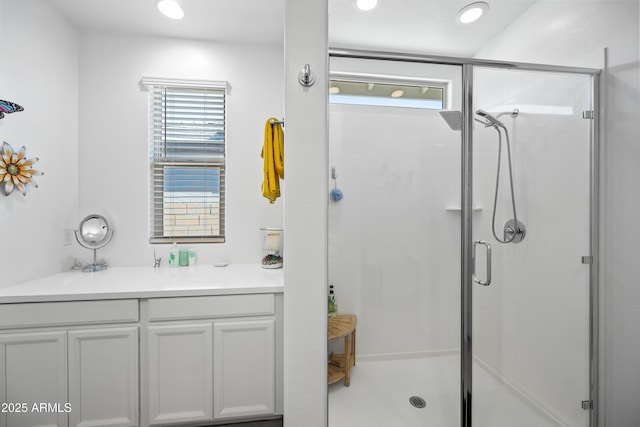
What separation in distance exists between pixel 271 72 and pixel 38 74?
5.11 ft

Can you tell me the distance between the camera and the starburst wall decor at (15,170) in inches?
64.9

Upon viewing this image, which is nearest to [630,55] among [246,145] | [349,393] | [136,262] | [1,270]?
[349,393]

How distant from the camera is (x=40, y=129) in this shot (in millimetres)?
1886

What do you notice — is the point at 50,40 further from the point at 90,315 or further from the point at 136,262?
the point at 90,315

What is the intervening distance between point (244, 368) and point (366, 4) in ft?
6.89

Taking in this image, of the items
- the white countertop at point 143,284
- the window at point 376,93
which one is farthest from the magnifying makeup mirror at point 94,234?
the window at point 376,93

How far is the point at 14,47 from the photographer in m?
1.73

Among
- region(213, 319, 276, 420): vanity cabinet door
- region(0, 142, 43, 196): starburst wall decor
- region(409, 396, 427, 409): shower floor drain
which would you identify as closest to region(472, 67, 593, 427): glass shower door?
region(409, 396, 427, 409): shower floor drain

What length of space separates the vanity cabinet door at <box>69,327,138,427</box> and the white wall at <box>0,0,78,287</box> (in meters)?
0.66

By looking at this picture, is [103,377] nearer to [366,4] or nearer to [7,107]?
[7,107]

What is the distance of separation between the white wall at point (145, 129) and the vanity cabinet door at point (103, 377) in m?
0.74

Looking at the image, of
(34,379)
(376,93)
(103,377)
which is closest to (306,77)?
(376,93)

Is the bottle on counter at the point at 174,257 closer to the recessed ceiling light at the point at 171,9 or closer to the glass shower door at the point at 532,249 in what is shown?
the recessed ceiling light at the point at 171,9

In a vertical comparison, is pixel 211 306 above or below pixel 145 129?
below
